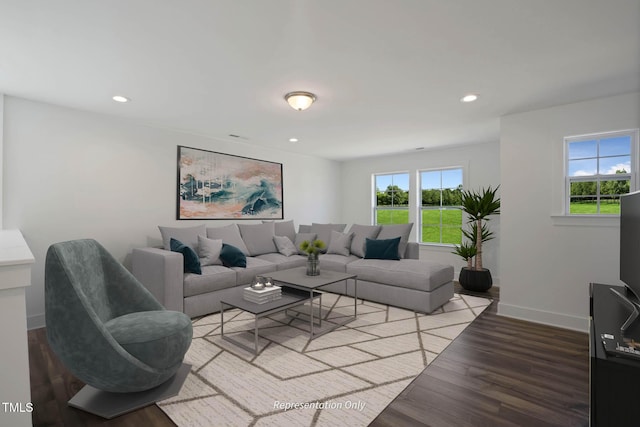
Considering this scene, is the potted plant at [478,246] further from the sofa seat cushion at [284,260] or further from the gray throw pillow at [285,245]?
the gray throw pillow at [285,245]

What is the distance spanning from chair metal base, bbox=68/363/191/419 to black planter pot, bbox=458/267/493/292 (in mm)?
4106

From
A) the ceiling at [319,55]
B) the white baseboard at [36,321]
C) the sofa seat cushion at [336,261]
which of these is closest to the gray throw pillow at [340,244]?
the sofa seat cushion at [336,261]

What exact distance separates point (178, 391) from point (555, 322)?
377 centimetres

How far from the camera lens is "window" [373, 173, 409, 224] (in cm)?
633

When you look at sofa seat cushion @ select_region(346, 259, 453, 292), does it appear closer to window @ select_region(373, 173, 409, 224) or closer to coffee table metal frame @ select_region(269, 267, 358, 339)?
coffee table metal frame @ select_region(269, 267, 358, 339)

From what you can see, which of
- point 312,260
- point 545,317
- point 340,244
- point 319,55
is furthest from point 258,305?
point 545,317

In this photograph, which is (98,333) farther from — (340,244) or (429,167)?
(429,167)

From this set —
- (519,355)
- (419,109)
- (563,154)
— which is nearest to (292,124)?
(419,109)

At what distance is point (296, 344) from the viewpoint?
276 centimetres

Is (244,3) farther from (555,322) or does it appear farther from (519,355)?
(555,322)

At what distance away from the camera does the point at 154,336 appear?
6.13ft

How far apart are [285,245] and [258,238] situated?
0.47 meters

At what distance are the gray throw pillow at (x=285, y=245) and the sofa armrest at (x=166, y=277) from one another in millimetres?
1937

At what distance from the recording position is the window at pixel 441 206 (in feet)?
18.6
